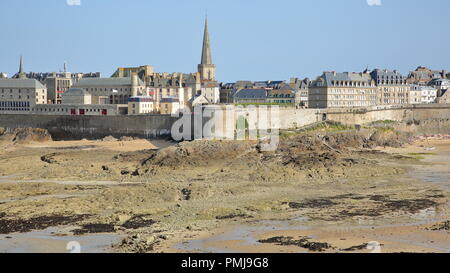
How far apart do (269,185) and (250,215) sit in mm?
6370

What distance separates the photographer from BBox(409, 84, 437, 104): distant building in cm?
6719

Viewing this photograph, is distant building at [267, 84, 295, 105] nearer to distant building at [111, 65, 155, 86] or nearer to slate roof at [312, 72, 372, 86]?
slate roof at [312, 72, 372, 86]

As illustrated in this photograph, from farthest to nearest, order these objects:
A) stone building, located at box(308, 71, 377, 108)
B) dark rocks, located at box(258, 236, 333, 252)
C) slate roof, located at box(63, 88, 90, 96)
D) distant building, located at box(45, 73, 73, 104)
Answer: distant building, located at box(45, 73, 73, 104) → stone building, located at box(308, 71, 377, 108) → slate roof, located at box(63, 88, 90, 96) → dark rocks, located at box(258, 236, 333, 252)

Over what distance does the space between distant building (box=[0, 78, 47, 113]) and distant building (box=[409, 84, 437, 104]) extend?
113 feet

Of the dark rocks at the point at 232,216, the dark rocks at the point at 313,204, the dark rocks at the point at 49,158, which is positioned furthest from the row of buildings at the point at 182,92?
the dark rocks at the point at 232,216

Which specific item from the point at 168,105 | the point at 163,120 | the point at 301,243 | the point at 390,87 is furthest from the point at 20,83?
the point at 301,243

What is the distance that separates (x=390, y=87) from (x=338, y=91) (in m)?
9.32

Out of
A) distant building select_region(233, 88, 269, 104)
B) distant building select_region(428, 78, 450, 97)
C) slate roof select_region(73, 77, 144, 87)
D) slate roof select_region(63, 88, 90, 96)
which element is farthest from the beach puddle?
distant building select_region(428, 78, 450, 97)

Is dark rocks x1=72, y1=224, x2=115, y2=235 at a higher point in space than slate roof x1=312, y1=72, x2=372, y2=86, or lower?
lower

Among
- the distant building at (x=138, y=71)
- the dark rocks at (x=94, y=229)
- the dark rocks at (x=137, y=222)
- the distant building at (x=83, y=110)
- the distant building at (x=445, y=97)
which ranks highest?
the distant building at (x=138, y=71)

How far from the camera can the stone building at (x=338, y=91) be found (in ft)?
188

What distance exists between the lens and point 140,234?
64.6ft

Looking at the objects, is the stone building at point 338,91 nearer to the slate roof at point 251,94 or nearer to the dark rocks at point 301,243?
the slate roof at point 251,94
